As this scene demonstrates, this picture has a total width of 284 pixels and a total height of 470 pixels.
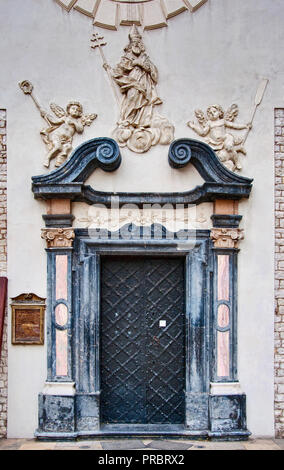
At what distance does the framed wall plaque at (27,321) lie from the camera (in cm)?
701

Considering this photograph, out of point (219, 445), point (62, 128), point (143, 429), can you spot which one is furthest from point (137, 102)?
point (219, 445)

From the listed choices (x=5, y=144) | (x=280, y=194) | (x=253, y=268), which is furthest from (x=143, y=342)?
(x=5, y=144)

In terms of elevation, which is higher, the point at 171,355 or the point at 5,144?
the point at 5,144

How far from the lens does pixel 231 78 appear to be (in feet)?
23.7

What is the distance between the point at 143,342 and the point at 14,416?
184cm

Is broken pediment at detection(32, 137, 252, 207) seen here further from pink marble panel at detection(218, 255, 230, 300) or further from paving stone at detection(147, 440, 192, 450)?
paving stone at detection(147, 440, 192, 450)

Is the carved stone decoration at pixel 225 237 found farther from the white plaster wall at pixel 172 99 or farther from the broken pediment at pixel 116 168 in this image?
the broken pediment at pixel 116 168

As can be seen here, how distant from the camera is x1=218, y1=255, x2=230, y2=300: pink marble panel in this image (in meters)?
7.05

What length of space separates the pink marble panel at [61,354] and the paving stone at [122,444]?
3.23 feet

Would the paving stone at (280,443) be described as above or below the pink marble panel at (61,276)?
below

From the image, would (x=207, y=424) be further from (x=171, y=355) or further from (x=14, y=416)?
(x=14, y=416)

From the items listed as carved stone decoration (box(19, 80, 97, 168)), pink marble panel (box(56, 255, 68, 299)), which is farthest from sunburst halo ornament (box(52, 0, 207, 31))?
pink marble panel (box(56, 255, 68, 299))

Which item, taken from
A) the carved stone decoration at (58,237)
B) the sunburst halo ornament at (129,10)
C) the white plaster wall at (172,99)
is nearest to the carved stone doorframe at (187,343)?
the carved stone decoration at (58,237)

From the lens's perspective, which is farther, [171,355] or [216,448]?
[171,355]
